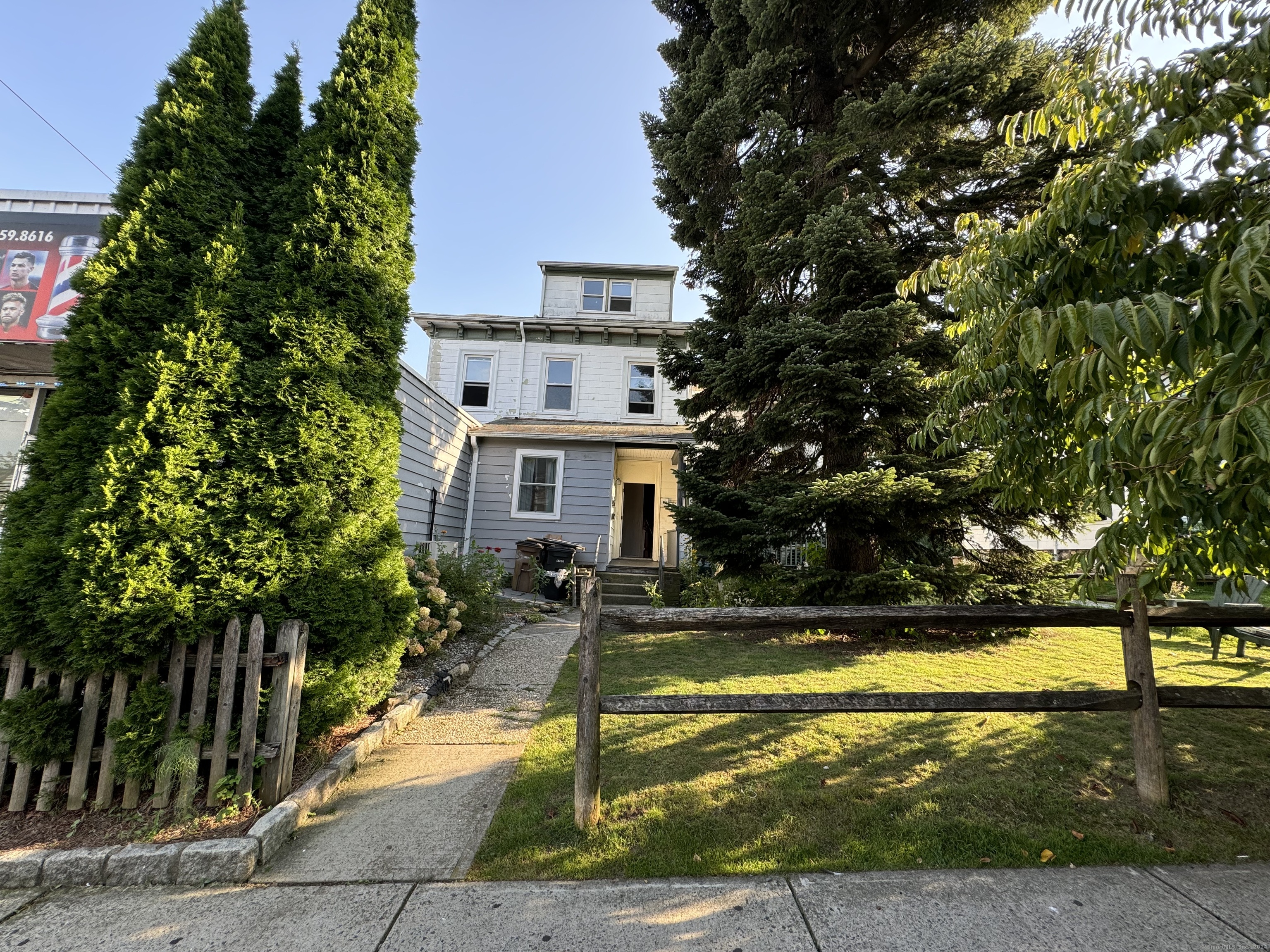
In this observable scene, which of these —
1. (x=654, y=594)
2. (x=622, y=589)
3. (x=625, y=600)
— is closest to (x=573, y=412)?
(x=622, y=589)

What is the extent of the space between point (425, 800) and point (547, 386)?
11.9 meters

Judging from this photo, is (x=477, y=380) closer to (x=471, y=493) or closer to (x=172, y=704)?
(x=471, y=493)

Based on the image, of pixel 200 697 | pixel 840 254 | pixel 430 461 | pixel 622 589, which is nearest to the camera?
pixel 200 697

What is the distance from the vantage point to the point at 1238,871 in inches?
93.5

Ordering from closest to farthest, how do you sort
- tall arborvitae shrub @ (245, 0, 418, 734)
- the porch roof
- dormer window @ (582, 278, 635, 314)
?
tall arborvitae shrub @ (245, 0, 418, 734) → the porch roof → dormer window @ (582, 278, 635, 314)

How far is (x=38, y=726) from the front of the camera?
8.41ft

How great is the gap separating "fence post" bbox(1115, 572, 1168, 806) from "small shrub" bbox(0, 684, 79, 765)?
5683 millimetres

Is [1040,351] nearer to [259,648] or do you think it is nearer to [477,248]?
[259,648]

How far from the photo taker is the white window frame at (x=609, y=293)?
14797 mm

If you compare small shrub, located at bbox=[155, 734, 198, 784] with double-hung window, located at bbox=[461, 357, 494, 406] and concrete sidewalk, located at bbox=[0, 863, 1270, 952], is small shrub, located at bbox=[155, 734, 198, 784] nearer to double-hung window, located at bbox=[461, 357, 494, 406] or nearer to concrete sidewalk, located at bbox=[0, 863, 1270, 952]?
concrete sidewalk, located at bbox=[0, 863, 1270, 952]

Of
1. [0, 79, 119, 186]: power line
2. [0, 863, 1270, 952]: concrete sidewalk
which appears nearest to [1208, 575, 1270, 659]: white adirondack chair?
[0, 863, 1270, 952]: concrete sidewalk

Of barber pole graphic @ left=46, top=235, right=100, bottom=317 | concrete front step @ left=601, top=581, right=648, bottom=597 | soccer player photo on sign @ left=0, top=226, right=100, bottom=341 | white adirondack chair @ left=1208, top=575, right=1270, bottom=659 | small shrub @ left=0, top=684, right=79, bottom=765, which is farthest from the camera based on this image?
concrete front step @ left=601, top=581, right=648, bottom=597

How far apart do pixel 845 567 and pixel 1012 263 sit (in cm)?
481

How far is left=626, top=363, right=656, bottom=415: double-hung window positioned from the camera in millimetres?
13773
